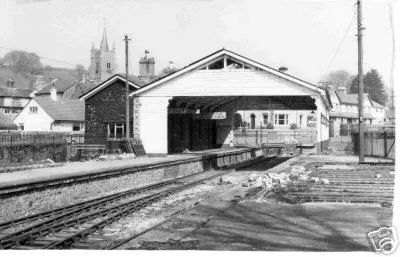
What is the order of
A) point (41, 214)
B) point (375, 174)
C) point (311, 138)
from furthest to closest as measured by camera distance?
point (311, 138) < point (375, 174) < point (41, 214)

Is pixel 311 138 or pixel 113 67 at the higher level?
pixel 113 67

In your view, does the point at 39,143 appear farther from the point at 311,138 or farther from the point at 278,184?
the point at 311,138

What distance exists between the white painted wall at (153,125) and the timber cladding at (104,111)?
906cm

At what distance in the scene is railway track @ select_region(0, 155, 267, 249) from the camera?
8914 millimetres

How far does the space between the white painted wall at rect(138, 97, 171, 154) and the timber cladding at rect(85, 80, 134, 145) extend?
9.06 metres

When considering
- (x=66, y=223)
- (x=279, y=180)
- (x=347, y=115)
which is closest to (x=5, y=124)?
(x=279, y=180)

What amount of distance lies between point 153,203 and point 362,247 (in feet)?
26.6

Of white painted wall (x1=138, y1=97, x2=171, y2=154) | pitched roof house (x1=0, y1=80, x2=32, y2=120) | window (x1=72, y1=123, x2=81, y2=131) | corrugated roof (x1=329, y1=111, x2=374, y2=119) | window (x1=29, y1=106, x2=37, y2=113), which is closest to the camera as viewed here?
white painted wall (x1=138, y1=97, x2=171, y2=154)

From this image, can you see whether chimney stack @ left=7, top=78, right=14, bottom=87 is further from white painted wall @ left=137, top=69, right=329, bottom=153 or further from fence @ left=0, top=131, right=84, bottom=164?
white painted wall @ left=137, top=69, right=329, bottom=153

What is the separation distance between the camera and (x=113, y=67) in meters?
110

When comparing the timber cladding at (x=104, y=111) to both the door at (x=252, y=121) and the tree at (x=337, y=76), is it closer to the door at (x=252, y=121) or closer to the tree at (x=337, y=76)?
the tree at (x=337, y=76)

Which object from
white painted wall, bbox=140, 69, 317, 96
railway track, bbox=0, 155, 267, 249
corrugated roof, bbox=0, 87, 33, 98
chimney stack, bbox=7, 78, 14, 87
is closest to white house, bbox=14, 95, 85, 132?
corrugated roof, bbox=0, 87, 33, 98

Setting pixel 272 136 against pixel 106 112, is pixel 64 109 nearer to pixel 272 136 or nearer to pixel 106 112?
pixel 106 112
